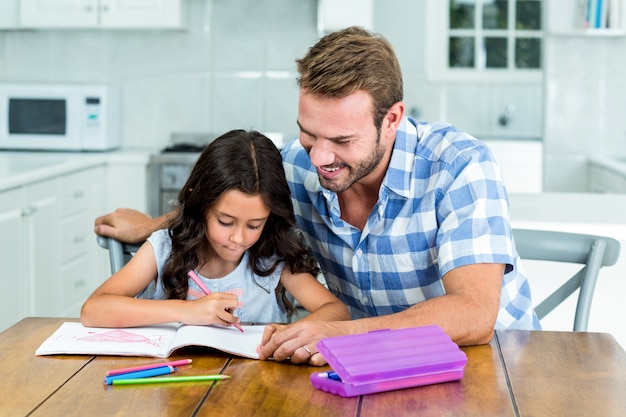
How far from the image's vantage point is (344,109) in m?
1.71

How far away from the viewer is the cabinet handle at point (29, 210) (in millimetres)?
3671

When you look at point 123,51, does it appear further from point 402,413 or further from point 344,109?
point 402,413

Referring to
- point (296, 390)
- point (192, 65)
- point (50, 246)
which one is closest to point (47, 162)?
point (50, 246)

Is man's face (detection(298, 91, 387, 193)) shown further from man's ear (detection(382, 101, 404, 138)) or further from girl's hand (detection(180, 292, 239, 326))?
girl's hand (detection(180, 292, 239, 326))

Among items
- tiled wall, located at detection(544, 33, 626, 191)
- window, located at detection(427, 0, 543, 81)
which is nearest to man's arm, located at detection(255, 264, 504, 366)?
tiled wall, located at detection(544, 33, 626, 191)

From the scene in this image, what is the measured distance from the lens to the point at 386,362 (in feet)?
4.30

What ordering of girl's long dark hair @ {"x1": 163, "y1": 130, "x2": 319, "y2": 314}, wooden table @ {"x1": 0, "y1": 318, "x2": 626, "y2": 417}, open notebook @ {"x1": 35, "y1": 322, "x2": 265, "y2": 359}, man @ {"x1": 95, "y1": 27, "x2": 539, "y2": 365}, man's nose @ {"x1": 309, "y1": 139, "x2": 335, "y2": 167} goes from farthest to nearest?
girl's long dark hair @ {"x1": 163, "y1": 130, "x2": 319, "y2": 314}, man's nose @ {"x1": 309, "y1": 139, "x2": 335, "y2": 167}, man @ {"x1": 95, "y1": 27, "x2": 539, "y2": 365}, open notebook @ {"x1": 35, "y1": 322, "x2": 265, "y2": 359}, wooden table @ {"x1": 0, "y1": 318, "x2": 626, "y2": 417}

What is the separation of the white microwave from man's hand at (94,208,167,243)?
2780 millimetres

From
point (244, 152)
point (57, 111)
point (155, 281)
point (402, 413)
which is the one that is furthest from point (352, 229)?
point (57, 111)

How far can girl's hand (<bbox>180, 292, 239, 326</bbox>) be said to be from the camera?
161 cm

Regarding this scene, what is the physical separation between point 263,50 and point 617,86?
1.88 meters

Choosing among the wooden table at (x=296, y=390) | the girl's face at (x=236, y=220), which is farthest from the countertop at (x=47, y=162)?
the wooden table at (x=296, y=390)

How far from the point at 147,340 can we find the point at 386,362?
447mm

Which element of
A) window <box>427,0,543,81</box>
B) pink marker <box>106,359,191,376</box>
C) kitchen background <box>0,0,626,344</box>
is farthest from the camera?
window <box>427,0,543,81</box>
